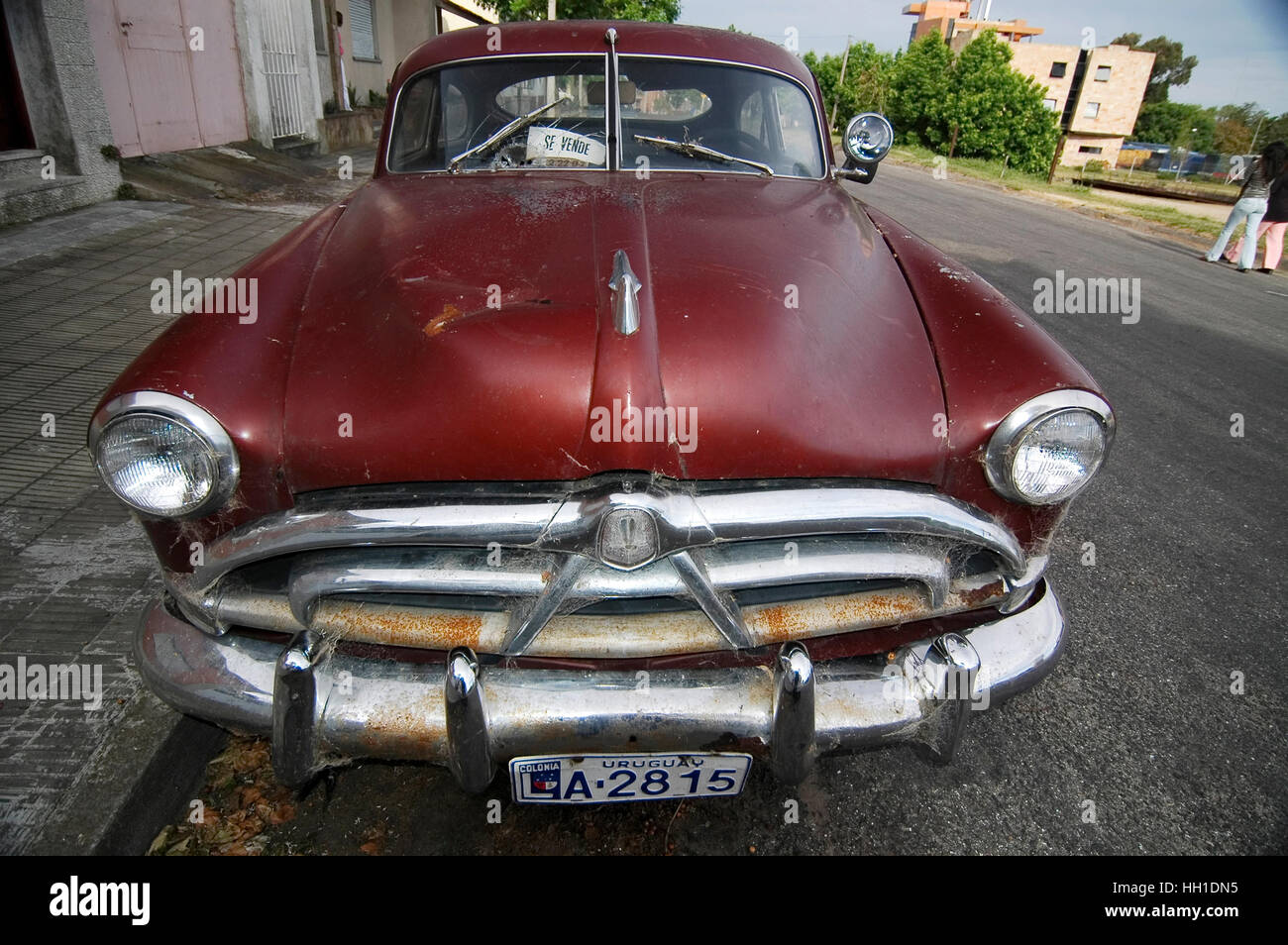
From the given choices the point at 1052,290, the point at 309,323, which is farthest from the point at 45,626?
the point at 1052,290

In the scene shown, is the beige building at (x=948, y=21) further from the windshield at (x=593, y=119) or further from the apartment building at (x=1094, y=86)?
the windshield at (x=593, y=119)

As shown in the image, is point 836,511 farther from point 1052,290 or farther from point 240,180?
point 240,180

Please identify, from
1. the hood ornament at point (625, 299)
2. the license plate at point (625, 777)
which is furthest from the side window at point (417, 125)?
the license plate at point (625, 777)

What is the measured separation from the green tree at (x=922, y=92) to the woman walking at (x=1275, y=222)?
20.0 meters

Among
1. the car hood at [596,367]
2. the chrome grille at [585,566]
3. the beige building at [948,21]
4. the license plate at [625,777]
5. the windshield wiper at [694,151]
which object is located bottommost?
the license plate at [625,777]

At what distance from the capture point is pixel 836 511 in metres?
1.43

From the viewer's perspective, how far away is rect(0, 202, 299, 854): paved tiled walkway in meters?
1.80

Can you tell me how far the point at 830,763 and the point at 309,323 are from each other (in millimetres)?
1639

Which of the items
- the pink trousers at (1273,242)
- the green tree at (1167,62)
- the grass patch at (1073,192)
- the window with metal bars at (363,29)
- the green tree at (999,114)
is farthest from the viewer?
the green tree at (1167,62)

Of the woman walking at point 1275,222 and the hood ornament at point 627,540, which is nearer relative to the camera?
the hood ornament at point 627,540

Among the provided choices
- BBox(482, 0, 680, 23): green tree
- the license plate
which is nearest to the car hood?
the license plate

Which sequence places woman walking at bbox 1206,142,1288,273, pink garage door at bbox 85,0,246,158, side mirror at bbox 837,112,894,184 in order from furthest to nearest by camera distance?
1. woman walking at bbox 1206,142,1288,273
2. pink garage door at bbox 85,0,246,158
3. side mirror at bbox 837,112,894,184

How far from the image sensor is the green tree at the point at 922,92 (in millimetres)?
27219

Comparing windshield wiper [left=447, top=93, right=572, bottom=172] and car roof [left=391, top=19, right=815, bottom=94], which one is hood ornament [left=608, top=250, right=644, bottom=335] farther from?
car roof [left=391, top=19, right=815, bottom=94]
